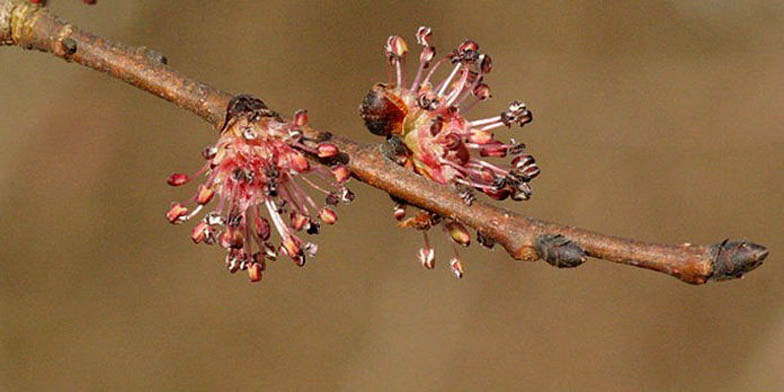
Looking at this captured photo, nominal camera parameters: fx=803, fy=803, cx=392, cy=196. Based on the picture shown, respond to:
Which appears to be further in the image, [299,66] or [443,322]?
[299,66]

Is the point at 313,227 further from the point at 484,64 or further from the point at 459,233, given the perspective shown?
the point at 484,64

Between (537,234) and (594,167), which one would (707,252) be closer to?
(537,234)

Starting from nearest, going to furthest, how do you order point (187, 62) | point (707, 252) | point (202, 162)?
point (707, 252)
point (202, 162)
point (187, 62)

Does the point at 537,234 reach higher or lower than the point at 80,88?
lower

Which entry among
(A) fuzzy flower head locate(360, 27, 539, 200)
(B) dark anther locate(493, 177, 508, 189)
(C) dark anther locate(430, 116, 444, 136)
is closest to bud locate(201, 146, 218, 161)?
(A) fuzzy flower head locate(360, 27, 539, 200)

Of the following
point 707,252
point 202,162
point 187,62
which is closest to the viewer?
point 707,252

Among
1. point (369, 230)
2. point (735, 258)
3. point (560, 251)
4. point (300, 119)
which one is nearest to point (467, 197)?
point (560, 251)

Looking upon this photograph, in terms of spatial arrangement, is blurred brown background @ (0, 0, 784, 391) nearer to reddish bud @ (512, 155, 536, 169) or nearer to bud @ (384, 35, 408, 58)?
bud @ (384, 35, 408, 58)

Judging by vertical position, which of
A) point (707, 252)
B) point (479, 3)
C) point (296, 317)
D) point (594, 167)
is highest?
point (479, 3)

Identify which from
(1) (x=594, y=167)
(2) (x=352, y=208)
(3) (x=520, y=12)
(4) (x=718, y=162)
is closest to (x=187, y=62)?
(2) (x=352, y=208)
